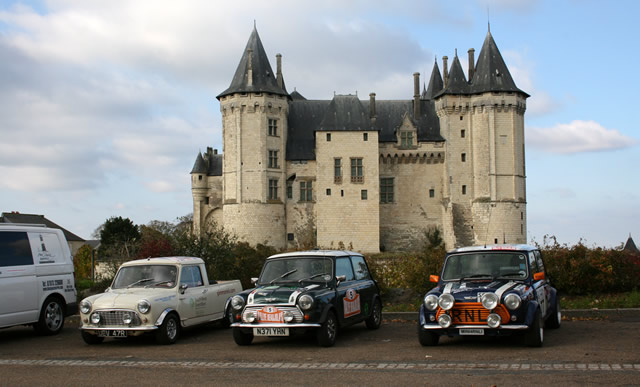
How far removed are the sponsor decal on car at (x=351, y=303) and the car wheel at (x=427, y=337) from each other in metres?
1.69

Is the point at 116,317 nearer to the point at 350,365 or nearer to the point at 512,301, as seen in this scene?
the point at 350,365

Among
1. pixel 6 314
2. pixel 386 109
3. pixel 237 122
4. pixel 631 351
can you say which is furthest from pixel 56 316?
pixel 386 109

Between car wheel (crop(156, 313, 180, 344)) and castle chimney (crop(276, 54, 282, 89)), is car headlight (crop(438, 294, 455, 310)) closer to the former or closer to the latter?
car wheel (crop(156, 313, 180, 344))

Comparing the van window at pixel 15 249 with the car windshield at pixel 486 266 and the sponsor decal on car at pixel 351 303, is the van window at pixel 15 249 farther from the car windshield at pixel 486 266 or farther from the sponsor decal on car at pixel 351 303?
the car windshield at pixel 486 266

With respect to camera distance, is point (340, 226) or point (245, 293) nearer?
point (245, 293)

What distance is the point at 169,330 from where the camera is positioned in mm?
12562

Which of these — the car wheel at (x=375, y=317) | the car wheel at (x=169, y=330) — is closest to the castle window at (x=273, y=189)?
the car wheel at (x=375, y=317)

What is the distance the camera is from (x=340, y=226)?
56594 millimetres

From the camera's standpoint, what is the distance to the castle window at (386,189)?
59.4 meters

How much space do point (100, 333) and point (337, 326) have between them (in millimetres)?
4242

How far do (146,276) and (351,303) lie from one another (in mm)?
4062

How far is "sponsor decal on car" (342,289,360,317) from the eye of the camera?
40.9 ft

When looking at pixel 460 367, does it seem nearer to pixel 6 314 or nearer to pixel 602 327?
pixel 602 327

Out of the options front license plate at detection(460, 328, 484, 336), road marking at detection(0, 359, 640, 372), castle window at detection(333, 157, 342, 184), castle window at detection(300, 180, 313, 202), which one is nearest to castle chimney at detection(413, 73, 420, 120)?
castle window at detection(333, 157, 342, 184)
